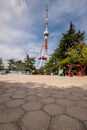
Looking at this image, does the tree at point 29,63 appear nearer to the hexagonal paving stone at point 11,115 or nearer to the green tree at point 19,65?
the green tree at point 19,65

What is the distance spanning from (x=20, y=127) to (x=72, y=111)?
777 mm

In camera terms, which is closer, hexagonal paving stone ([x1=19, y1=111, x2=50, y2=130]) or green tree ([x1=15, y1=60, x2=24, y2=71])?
hexagonal paving stone ([x1=19, y1=111, x2=50, y2=130])

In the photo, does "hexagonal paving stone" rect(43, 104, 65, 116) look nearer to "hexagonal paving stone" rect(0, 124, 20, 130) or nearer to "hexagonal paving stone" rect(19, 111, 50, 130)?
"hexagonal paving stone" rect(19, 111, 50, 130)

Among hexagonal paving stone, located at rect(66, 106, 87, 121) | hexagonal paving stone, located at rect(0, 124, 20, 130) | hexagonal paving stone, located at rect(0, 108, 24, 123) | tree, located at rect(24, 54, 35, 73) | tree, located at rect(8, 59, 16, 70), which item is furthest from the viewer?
tree, located at rect(8, 59, 16, 70)

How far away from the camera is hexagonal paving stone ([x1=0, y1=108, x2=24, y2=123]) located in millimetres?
1266

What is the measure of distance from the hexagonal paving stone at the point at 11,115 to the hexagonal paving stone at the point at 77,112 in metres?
0.67

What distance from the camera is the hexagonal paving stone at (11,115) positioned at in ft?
4.15

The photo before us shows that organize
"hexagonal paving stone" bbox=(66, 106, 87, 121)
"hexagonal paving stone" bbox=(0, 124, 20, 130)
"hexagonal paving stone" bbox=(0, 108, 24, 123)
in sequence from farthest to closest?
"hexagonal paving stone" bbox=(66, 106, 87, 121), "hexagonal paving stone" bbox=(0, 108, 24, 123), "hexagonal paving stone" bbox=(0, 124, 20, 130)

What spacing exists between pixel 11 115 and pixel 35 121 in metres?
0.34

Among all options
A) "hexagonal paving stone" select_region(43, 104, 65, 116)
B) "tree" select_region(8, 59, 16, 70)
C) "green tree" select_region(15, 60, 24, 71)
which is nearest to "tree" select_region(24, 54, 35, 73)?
"green tree" select_region(15, 60, 24, 71)

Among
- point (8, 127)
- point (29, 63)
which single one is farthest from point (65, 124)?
point (29, 63)

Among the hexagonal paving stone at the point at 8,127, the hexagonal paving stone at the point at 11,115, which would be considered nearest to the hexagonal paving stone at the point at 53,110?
the hexagonal paving stone at the point at 11,115

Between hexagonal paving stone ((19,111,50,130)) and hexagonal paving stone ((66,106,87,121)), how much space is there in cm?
35

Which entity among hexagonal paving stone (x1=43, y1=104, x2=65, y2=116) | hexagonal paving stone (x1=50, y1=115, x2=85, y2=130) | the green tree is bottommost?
hexagonal paving stone (x1=50, y1=115, x2=85, y2=130)
